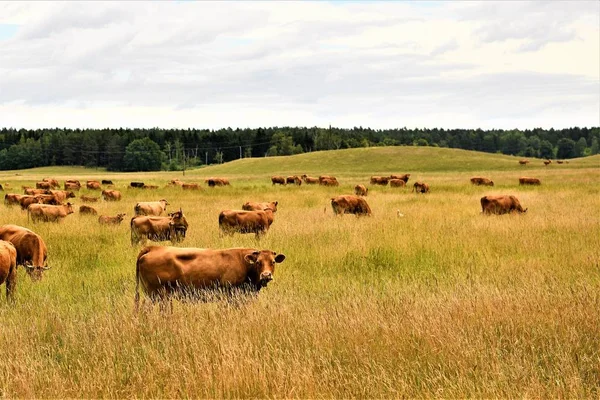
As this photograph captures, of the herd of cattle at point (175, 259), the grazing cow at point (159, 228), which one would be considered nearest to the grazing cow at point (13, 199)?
the herd of cattle at point (175, 259)

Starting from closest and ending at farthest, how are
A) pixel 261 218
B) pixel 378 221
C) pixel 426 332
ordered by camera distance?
1. pixel 426 332
2. pixel 261 218
3. pixel 378 221

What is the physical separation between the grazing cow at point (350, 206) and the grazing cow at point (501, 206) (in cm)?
485

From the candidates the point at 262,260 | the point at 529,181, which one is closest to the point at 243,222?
the point at 262,260

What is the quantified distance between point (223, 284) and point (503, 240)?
29.8 ft

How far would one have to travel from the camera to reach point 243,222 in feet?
59.8

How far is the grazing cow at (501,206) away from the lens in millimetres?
22516

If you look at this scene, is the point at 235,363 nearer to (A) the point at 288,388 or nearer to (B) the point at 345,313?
(A) the point at 288,388

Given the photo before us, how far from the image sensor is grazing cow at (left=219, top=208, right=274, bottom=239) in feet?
59.4

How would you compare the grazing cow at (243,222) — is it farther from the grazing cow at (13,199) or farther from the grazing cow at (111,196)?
the grazing cow at (111,196)

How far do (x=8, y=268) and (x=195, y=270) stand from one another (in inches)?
135

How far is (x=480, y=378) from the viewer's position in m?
5.59

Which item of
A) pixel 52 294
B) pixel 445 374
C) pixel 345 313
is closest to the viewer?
pixel 445 374

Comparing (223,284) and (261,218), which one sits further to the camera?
(261,218)

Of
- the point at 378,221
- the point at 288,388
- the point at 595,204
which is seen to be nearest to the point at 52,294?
the point at 288,388
